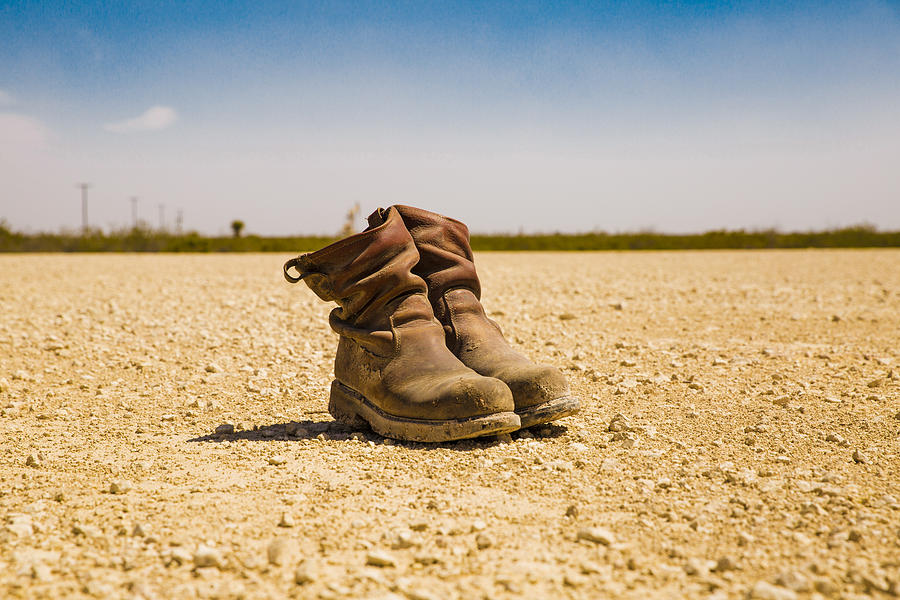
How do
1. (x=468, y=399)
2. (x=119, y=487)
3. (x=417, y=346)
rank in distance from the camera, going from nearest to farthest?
(x=119, y=487) < (x=468, y=399) < (x=417, y=346)

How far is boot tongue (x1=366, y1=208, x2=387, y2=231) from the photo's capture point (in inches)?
99.6

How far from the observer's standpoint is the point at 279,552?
4.86ft

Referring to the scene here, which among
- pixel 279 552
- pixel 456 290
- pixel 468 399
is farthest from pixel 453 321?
pixel 279 552

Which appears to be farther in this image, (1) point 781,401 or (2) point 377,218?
(1) point 781,401

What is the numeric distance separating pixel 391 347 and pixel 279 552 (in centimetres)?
105

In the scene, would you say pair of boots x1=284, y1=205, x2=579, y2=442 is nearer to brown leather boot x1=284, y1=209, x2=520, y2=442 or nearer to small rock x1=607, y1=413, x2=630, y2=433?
brown leather boot x1=284, y1=209, x2=520, y2=442

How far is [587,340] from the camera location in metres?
4.58

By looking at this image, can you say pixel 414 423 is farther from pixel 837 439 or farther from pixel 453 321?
pixel 837 439

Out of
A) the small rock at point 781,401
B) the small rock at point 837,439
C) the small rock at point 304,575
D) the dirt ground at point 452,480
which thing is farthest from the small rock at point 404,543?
the small rock at point 781,401

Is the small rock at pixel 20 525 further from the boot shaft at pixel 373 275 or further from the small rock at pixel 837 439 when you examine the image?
the small rock at pixel 837 439

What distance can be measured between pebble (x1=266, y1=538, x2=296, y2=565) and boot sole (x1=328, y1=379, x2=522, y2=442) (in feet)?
2.61

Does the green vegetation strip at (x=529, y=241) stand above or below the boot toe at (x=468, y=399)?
above

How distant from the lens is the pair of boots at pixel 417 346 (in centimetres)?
226

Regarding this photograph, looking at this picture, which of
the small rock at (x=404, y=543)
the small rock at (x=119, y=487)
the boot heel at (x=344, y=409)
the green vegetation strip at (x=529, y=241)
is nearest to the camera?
the small rock at (x=404, y=543)
